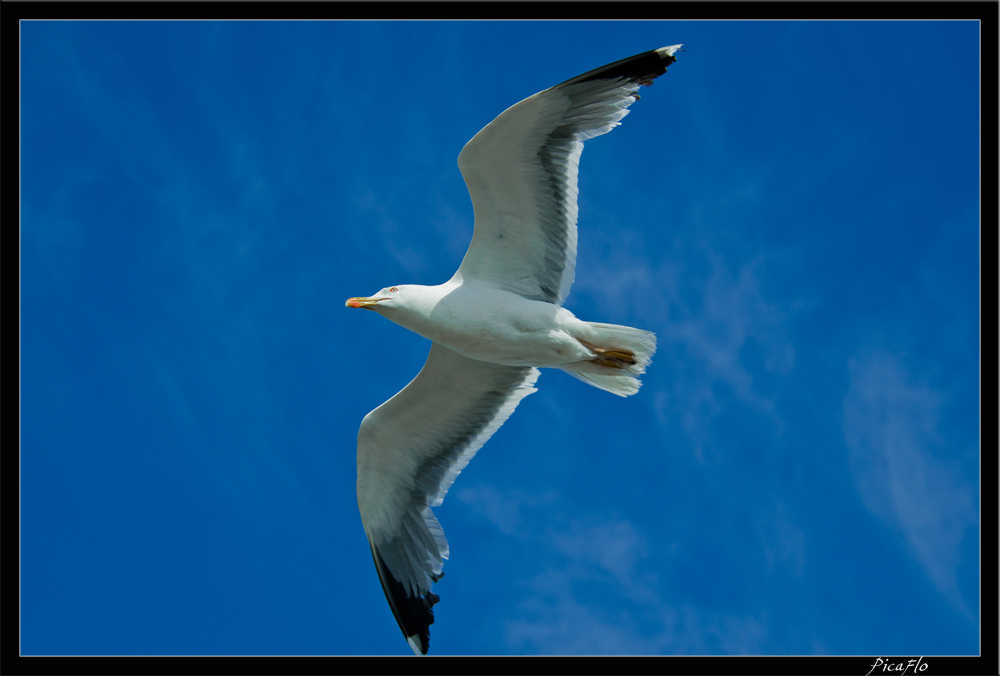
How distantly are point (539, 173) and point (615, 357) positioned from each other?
167cm

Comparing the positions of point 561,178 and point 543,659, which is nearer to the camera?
point 543,659

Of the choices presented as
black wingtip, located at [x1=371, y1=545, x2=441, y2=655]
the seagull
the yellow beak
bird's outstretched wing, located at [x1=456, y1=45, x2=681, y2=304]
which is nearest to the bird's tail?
the seagull

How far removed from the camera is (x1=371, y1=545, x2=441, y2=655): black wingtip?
7.84 m

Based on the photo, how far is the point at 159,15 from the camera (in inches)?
261

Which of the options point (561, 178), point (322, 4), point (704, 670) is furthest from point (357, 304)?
point (704, 670)

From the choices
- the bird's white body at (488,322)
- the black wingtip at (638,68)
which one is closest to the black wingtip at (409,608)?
the bird's white body at (488,322)

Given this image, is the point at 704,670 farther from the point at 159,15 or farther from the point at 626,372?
the point at 159,15

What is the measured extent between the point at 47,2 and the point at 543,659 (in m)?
6.52

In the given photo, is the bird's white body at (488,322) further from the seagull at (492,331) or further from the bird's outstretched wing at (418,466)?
the bird's outstretched wing at (418,466)

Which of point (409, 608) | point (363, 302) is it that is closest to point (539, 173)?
point (363, 302)

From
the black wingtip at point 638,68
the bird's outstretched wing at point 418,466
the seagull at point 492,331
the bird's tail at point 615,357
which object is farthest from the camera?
the bird's outstretched wing at point 418,466

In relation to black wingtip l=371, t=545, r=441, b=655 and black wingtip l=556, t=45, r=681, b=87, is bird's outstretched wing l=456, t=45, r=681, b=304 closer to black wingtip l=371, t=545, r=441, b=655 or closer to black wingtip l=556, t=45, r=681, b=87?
black wingtip l=556, t=45, r=681, b=87

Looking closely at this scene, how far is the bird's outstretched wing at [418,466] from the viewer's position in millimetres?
7797

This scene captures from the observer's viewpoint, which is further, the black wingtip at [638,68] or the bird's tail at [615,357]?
the bird's tail at [615,357]
